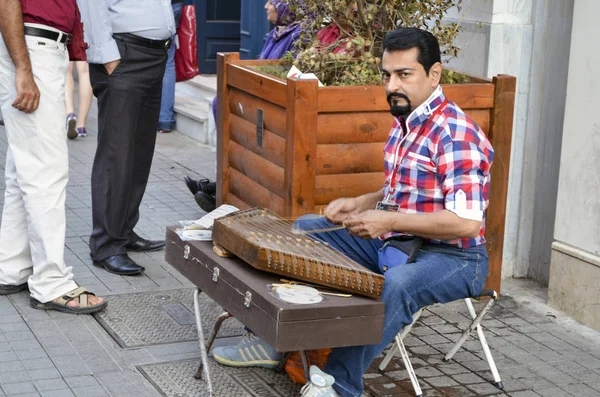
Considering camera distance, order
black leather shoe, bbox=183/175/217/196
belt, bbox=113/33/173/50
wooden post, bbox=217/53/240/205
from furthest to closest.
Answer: black leather shoe, bbox=183/175/217/196, wooden post, bbox=217/53/240/205, belt, bbox=113/33/173/50

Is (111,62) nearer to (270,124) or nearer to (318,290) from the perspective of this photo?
(270,124)

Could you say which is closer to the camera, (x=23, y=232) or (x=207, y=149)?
(x=23, y=232)

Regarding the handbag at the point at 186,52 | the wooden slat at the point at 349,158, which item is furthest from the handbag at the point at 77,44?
the handbag at the point at 186,52

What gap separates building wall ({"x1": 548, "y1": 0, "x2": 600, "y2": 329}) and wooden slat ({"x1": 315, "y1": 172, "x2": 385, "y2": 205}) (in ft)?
3.45

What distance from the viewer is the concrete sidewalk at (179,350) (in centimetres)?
448

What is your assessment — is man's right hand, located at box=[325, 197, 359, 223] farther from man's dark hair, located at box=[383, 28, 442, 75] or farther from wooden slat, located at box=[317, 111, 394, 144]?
wooden slat, located at box=[317, 111, 394, 144]

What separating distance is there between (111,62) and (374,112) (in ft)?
5.28

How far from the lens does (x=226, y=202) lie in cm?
608

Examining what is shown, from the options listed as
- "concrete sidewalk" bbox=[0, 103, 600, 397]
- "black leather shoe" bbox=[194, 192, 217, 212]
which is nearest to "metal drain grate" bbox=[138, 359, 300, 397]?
"concrete sidewalk" bbox=[0, 103, 600, 397]

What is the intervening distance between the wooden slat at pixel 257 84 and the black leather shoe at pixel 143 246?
124cm

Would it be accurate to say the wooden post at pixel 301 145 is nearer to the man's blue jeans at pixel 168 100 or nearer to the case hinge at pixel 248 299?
the case hinge at pixel 248 299

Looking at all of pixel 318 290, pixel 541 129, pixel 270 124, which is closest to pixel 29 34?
pixel 270 124

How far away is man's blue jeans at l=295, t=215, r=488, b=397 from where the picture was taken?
3.84 m

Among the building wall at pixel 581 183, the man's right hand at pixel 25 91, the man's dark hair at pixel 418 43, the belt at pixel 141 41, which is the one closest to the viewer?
the man's dark hair at pixel 418 43
